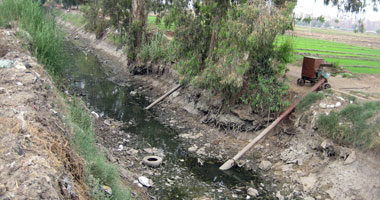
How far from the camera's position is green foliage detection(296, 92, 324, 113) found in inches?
323

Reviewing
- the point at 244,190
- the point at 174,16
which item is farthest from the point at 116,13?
the point at 244,190

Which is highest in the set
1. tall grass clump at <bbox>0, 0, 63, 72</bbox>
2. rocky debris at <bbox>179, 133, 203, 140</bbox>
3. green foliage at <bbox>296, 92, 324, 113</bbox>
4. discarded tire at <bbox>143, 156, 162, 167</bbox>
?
tall grass clump at <bbox>0, 0, 63, 72</bbox>

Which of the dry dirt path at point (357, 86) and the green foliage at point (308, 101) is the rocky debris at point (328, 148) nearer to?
the green foliage at point (308, 101)

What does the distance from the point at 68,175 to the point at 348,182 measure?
17.6ft

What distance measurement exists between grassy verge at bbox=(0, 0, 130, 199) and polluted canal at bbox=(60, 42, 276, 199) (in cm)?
137

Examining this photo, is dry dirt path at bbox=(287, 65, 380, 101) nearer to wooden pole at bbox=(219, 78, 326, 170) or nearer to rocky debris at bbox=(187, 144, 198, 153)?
wooden pole at bbox=(219, 78, 326, 170)

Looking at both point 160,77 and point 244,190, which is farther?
point 160,77

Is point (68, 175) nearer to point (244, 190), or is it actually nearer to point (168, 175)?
point (168, 175)

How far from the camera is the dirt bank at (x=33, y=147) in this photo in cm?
283

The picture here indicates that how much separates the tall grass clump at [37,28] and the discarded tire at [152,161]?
3.55m

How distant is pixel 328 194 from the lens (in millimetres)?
6410

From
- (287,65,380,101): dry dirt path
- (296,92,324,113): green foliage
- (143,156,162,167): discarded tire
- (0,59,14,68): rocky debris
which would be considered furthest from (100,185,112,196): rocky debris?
(287,65,380,101): dry dirt path

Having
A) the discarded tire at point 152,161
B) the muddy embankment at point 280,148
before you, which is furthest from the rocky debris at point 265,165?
the discarded tire at point 152,161

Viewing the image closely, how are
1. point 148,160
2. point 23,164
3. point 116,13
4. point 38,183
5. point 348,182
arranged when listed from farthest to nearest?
point 116,13 → point 148,160 → point 348,182 → point 23,164 → point 38,183
